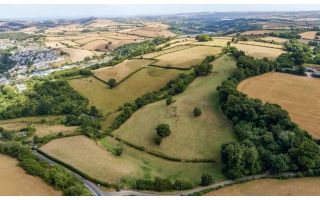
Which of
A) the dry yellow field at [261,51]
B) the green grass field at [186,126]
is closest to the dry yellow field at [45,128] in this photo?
the green grass field at [186,126]

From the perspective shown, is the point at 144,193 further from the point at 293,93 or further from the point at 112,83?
the point at 112,83

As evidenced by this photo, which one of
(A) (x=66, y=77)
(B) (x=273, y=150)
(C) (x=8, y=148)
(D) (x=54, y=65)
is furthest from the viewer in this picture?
(D) (x=54, y=65)

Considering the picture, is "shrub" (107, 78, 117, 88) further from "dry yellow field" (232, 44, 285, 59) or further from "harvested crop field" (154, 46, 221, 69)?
"dry yellow field" (232, 44, 285, 59)

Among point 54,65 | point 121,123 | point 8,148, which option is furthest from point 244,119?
point 54,65

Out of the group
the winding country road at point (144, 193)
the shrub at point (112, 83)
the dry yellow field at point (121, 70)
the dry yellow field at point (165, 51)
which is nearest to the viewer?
the winding country road at point (144, 193)

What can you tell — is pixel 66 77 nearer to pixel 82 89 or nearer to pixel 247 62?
pixel 82 89

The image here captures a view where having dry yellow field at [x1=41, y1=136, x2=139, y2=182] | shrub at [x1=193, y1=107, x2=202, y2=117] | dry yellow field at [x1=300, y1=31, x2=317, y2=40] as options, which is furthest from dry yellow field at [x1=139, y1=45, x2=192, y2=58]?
dry yellow field at [x1=41, y1=136, x2=139, y2=182]

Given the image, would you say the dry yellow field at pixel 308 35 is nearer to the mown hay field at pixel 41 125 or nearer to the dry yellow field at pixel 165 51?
the dry yellow field at pixel 165 51
